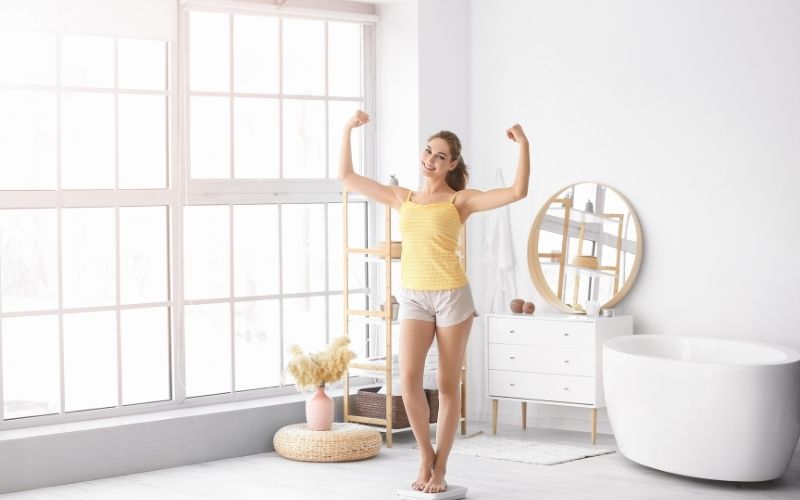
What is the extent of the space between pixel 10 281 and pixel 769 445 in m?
3.56

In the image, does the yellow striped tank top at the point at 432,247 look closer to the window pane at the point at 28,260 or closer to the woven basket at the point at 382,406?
the woven basket at the point at 382,406

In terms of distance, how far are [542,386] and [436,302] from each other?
161 centimetres

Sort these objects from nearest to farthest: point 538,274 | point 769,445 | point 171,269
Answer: point 769,445 → point 171,269 → point 538,274

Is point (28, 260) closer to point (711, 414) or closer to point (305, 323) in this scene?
point (305, 323)

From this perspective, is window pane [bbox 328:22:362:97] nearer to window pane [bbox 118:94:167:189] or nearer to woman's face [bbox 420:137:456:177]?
window pane [bbox 118:94:167:189]

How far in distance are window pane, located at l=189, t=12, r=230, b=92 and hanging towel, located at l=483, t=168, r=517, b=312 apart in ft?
5.53

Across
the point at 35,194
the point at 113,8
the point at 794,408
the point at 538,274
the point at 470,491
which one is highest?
the point at 113,8

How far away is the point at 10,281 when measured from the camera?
5.22 metres

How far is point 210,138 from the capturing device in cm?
596

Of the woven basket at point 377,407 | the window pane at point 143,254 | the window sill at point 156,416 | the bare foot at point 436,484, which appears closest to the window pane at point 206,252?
the window pane at point 143,254

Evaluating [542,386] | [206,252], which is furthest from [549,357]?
[206,252]

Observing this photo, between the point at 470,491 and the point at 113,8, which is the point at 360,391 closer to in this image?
the point at 470,491

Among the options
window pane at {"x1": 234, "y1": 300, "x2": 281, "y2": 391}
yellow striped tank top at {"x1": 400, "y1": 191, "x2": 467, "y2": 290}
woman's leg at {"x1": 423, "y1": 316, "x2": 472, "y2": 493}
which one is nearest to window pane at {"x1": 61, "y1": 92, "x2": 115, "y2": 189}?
window pane at {"x1": 234, "y1": 300, "x2": 281, "y2": 391}

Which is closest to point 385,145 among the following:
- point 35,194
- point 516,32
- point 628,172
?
point 516,32
